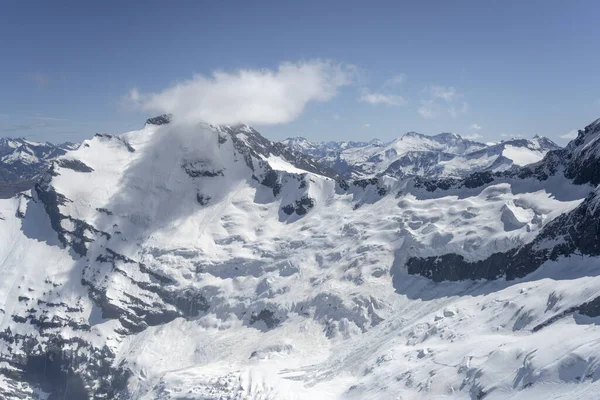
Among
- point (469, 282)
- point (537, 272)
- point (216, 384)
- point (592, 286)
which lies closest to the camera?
point (592, 286)

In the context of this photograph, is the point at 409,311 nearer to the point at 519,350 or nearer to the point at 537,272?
the point at 537,272

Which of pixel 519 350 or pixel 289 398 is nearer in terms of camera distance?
pixel 519 350

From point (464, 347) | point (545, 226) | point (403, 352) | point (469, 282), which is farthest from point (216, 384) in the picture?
point (545, 226)

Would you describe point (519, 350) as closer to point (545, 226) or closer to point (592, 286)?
point (592, 286)

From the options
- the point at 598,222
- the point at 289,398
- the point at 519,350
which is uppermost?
the point at 598,222

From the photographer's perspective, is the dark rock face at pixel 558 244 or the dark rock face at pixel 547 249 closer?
the dark rock face at pixel 547 249

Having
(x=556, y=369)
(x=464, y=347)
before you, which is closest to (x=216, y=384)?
(x=464, y=347)

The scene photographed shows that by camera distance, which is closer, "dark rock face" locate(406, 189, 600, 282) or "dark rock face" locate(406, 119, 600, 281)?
"dark rock face" locate(406, 189, 600, 282)

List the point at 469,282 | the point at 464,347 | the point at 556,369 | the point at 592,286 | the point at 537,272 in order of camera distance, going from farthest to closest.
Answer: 1. the point at 469,282
2. the point at 537,272
3. the point at 464,347
4. the point at 592,286
5. the point at 556,369

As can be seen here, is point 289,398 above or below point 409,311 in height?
below

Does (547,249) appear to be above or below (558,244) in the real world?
below

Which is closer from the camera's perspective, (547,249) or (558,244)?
(558,244)
